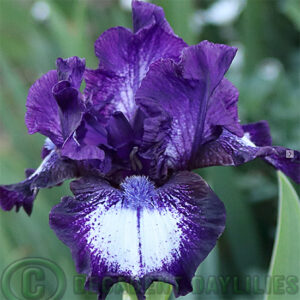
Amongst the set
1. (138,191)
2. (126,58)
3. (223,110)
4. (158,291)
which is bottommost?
(158,291)

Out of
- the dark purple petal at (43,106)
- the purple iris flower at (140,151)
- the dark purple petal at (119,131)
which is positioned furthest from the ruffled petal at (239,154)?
the dark purple petal at (43,106)

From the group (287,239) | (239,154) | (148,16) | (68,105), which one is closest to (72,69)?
(68,105)

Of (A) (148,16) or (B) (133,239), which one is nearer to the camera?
(B) (133,239)

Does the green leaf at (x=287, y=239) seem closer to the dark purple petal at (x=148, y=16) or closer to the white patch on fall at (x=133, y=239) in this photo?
the white patch on fall at (x=133, y=239)

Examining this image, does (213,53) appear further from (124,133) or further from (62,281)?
(62,281)

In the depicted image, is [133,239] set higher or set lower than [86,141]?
lower

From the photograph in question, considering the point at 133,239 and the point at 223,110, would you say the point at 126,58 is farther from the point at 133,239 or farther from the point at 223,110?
the point at 133,239
